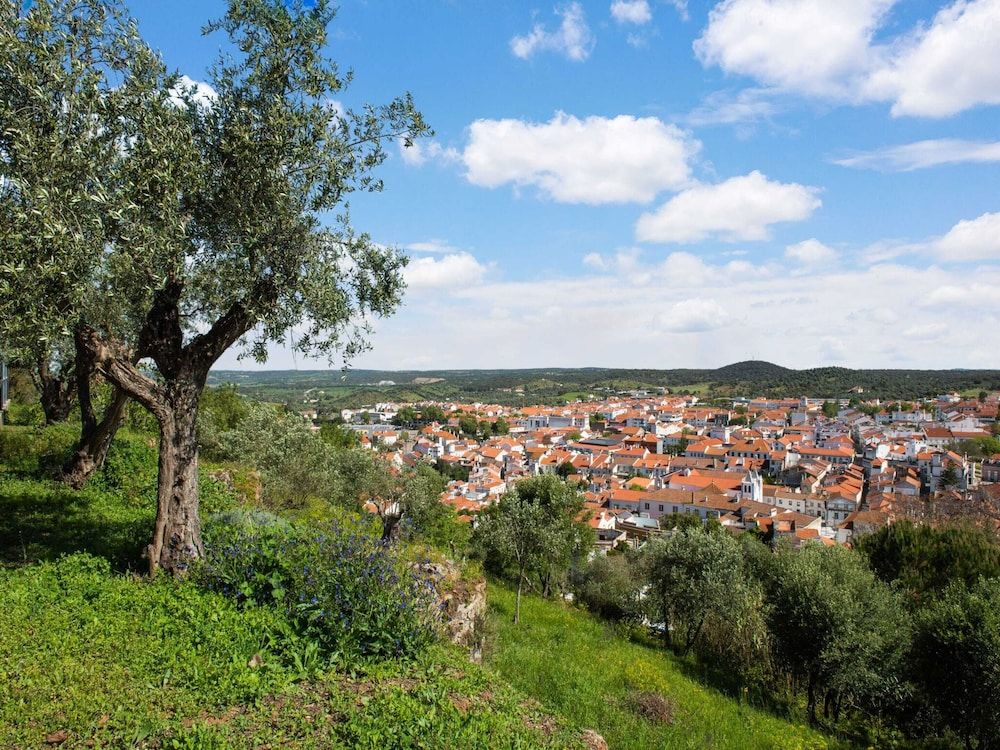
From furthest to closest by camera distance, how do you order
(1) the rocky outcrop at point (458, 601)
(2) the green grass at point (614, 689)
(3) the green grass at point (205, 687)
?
(2) the green grass at point (614, 689)
(1) the rocky outcrop at point (458, 601)
(3) the green grass at point (205, 687)

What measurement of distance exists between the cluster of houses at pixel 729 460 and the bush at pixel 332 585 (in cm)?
3378

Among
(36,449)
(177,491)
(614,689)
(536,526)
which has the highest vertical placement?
(177,491)

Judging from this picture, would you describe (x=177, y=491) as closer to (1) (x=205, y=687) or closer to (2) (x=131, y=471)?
(1) (x=205, y=687)

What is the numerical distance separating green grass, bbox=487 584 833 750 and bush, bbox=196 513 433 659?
89.3 inches

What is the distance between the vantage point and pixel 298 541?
Answer: 7.74 meters

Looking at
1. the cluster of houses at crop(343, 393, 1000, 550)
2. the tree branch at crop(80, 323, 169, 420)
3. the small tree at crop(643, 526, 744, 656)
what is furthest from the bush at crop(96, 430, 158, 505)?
the cluster of houses at crop(343, 393, 1000, 550)

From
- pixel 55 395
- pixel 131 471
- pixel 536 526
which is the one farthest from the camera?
pixel 536 526

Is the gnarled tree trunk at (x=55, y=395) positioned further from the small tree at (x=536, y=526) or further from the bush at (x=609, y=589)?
the bush at (x=609, y=589)

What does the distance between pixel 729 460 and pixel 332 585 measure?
113336 millimetres

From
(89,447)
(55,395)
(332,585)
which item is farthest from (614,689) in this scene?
(55,395)

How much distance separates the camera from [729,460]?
110 metres

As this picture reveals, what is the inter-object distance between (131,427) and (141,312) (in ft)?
45.8

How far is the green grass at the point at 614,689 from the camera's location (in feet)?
31.5

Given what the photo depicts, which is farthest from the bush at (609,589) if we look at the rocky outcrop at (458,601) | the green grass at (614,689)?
the rocky outcrop at (458,601)
